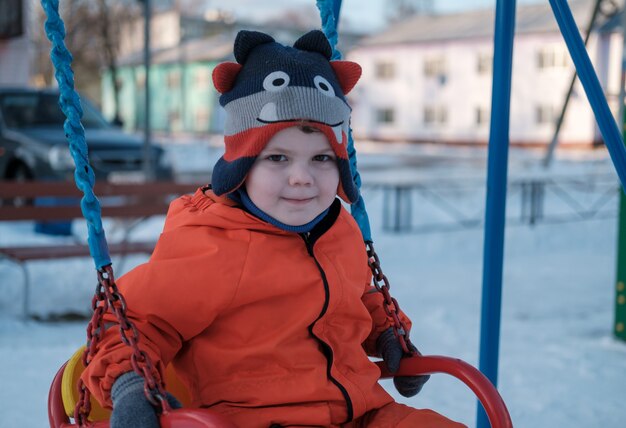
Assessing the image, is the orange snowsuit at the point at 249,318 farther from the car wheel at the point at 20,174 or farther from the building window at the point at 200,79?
the building window at the point at 200,79

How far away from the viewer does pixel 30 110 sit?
8586 millimetres

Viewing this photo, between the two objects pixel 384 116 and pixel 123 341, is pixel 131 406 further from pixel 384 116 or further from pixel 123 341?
pixel 384 116

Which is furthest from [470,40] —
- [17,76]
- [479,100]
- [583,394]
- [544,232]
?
[583,394]

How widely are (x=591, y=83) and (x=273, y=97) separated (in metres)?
1.07

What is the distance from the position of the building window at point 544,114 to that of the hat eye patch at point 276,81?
29.3 meters

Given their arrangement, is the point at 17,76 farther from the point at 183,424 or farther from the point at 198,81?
the point at 198,81

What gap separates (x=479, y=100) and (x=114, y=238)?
27.0 metres

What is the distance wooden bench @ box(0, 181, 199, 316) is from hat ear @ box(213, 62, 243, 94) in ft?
10.2

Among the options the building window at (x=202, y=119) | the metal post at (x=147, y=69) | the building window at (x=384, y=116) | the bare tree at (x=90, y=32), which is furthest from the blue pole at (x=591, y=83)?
the building window at (x=202, y=119)

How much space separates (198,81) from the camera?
42.8 m

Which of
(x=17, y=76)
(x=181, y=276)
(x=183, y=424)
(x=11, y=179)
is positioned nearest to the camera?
(x=183, y=424)

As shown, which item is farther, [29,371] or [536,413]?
[29,371]

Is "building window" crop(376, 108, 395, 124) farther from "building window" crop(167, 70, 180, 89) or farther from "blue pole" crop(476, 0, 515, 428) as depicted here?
"blue pole" crop(476, 0, 515, 428)

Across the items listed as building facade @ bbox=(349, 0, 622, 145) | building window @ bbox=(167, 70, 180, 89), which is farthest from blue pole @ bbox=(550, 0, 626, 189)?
building window @ bbox=(167, 70, 180, 89)
